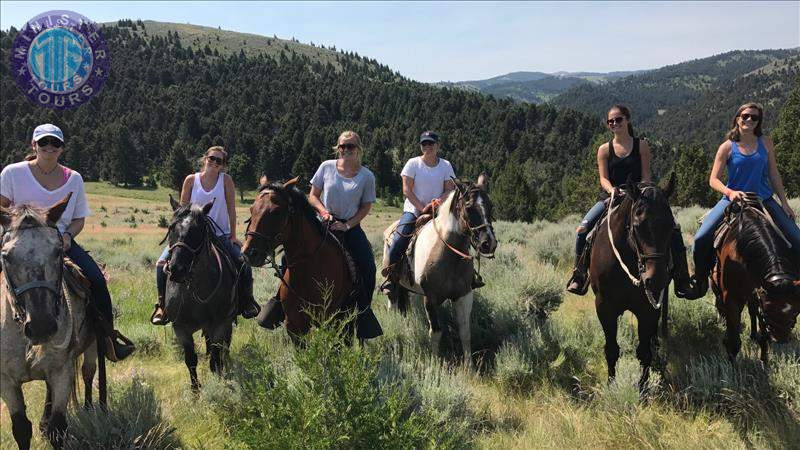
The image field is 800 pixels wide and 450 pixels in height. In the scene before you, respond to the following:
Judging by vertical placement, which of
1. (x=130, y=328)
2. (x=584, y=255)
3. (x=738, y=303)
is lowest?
(x=130, y=328)

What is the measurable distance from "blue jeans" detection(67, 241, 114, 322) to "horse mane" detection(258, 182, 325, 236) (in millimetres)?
1761

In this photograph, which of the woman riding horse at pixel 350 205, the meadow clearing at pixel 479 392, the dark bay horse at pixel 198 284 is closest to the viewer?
the meadow clearing at pixel 479 392

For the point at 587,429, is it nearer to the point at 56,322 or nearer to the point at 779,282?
the point at 779,282

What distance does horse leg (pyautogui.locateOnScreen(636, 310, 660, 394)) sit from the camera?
4.50 meters

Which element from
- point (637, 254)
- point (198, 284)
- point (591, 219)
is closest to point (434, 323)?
point (591, 219)

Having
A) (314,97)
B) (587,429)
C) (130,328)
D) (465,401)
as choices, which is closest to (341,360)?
(465,401)

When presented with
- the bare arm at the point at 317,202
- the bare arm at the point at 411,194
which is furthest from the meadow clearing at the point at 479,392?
the bare arm at the point at 411,194

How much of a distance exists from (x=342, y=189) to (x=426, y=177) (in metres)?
1.84

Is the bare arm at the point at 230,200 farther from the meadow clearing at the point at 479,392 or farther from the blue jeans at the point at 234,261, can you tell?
the meadow clearing at the point at 479,392

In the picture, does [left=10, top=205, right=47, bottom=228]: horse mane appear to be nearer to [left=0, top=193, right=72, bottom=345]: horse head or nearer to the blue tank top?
[left=0, top=193, right=72, bottom=345]: horse head

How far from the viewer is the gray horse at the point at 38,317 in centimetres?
317

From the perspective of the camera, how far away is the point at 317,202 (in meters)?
5.35

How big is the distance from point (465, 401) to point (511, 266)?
18.4 ft

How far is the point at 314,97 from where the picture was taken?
135875 millimetres
